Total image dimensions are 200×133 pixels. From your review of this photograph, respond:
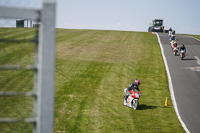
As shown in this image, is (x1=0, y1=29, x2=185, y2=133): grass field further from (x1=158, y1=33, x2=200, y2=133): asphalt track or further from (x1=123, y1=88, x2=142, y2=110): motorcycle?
(x1=158, y1=33, x2=200, y2=133): asphalt track

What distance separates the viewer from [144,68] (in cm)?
2767

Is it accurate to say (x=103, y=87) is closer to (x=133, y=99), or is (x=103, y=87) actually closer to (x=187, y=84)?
(x=133, y=99)

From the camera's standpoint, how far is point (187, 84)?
22.4 meters

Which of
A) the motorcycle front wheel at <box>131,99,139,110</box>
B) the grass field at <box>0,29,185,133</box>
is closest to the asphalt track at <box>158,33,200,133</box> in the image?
the grass field at <box>0,29,185,133</box>

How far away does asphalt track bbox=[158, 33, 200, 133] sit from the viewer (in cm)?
1588

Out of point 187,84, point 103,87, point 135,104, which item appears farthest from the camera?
point 187,84

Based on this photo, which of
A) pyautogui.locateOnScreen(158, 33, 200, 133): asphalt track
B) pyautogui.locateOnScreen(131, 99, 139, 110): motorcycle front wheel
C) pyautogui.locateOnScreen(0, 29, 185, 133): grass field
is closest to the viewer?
pyautogui.locateOnScreen(0, 29, 185, 133): grass field

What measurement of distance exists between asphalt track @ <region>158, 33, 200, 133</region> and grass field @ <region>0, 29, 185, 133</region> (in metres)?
0.67

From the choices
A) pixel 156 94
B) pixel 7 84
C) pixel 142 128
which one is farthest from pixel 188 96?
pixel 7 84

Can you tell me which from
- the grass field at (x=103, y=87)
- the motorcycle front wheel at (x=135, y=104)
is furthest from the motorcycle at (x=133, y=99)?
the grass field at (x=103, y=87)

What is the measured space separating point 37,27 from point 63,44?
34503 millimetres

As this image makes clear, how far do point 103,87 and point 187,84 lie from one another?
624cm

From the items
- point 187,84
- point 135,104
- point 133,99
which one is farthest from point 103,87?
point 187,84

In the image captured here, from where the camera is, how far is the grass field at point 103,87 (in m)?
13.6
